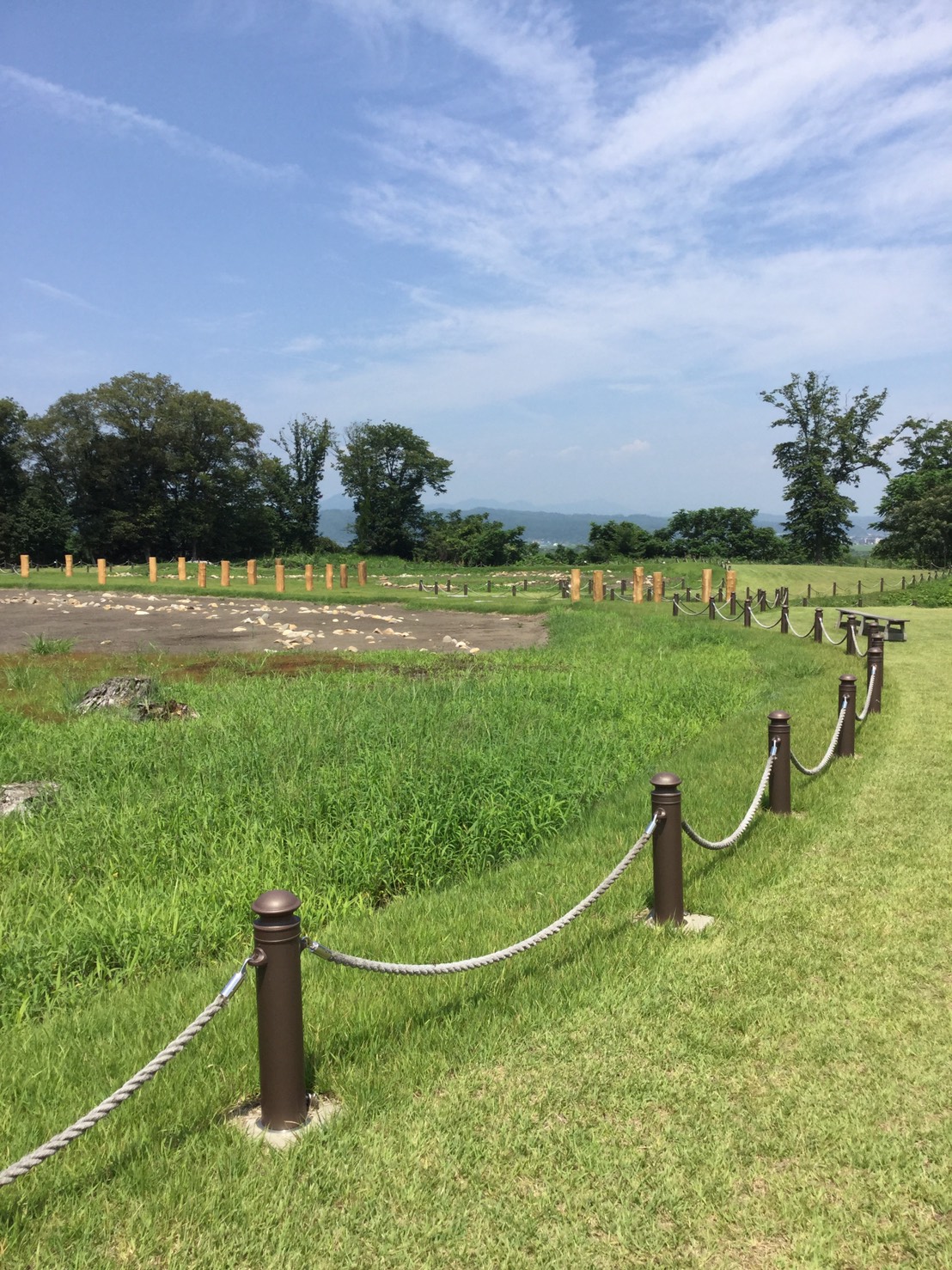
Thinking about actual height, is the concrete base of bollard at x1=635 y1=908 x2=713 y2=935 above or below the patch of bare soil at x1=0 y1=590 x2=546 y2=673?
below

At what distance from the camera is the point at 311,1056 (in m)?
3.49

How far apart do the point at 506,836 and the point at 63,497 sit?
62646 mm

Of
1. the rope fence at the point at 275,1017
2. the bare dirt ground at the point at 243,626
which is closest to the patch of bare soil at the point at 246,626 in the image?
the bare dirt ground at the point at 243,626

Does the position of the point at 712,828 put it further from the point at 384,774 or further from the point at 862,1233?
the point at 862,1233

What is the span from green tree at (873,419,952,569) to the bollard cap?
61210 millimetres

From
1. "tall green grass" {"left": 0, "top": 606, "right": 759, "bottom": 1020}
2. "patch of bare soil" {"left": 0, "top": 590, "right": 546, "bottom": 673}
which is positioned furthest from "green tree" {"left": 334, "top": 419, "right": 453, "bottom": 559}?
"tall green grass" {"left": 0, "top": 606, "right": 759, "bottom": 1020}

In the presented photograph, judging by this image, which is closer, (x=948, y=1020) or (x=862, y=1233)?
(x=862, y=1233)

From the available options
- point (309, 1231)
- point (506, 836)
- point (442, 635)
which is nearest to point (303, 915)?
point (506, 836)

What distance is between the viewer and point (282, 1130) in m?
3.04

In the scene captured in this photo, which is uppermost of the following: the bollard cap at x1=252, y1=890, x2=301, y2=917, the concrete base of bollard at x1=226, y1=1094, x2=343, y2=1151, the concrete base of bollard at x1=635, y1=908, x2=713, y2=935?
the bollard cap at x1=252, y1=890, x2=301, y2=917

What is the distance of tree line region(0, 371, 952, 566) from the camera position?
59062mm

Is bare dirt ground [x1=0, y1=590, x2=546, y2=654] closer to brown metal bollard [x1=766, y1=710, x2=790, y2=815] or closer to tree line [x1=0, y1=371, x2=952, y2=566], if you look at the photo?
brown metal bollard [x1=766, y1=710, x2=790, y2=815]

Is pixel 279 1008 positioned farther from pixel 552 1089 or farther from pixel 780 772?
pixel 780 772

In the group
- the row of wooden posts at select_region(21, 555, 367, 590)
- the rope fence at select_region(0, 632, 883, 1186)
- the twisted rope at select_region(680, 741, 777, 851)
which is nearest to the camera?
the rope fence at select_region(0, 632, 883, 1186)
